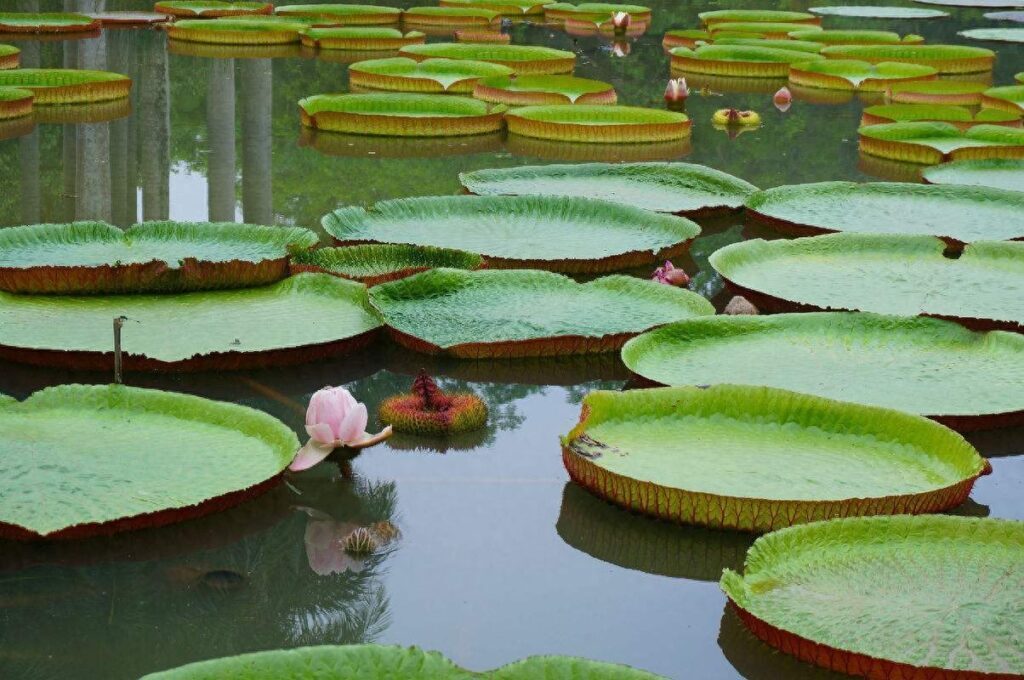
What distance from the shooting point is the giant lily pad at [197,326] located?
361 centimetres

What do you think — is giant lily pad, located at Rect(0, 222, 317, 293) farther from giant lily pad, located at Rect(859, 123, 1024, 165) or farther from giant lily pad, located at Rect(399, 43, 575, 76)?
giant lily pad, located at Rect(399, 43, 575, 76)

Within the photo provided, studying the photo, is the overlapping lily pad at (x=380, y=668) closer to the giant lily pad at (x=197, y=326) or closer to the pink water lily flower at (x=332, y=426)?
the pink water lily flower at (x=332, y=426)

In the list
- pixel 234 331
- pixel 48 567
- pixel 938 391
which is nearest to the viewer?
pixel 48 567

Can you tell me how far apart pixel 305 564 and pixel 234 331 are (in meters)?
1.28

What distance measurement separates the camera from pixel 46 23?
10859 mm

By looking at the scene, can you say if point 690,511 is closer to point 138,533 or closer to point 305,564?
point 305,564

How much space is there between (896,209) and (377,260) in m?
2.17

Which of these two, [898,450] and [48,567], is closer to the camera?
[48,567]

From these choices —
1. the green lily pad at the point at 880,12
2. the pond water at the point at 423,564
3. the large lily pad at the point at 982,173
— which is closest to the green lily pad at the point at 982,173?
the large lily pad at the point at 982,173

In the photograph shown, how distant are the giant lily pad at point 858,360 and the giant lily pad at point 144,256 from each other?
1.20 metres

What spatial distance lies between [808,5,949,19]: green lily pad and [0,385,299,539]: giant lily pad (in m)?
13.4

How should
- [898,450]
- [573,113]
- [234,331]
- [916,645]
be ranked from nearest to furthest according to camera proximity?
[916,645] < [898,450] < [234,331] < [573,113]

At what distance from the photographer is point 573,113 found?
7.77 m

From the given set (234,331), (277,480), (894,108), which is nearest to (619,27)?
(894,108)
